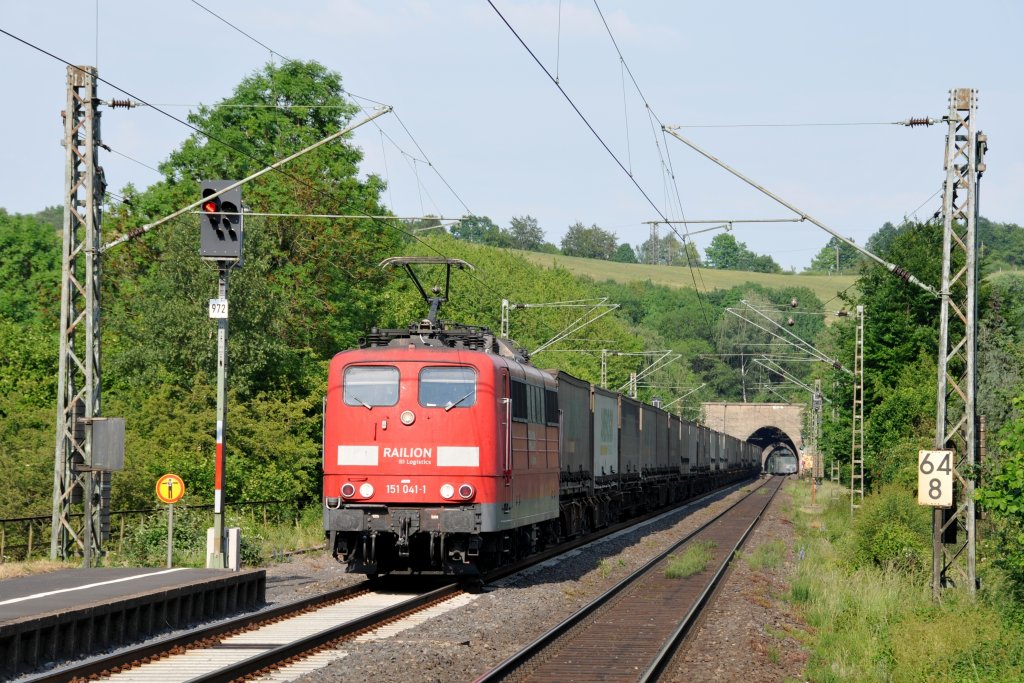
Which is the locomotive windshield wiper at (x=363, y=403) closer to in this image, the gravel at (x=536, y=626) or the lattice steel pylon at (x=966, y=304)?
the gravel at (x=536, y=626)

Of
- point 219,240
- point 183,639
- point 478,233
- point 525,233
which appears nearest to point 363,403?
point 219,240

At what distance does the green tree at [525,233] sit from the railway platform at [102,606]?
527 feet

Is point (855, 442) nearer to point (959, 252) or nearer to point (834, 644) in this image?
point (959, 252)

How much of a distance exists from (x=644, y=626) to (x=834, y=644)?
8.07 ft

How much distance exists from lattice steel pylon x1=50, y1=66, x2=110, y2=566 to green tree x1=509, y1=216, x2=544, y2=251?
156 m

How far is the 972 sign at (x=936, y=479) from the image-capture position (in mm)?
19125

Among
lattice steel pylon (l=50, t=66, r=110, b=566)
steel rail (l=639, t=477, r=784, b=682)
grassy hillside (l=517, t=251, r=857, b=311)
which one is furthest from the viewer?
grassy hillside (l=517, t=251, r=857, b=311)

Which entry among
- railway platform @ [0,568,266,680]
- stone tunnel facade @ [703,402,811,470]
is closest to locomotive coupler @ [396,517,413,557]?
railway platform @ [0,568,266,680]

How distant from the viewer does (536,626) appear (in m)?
15.9

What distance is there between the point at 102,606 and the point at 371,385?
6756 mm

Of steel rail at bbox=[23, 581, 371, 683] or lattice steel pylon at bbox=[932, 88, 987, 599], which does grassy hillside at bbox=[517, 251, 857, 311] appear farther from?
steel rail at bbox=[23, 581, 371, 683]

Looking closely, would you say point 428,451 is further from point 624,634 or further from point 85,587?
point 85,587

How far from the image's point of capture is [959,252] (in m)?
A: 50.1

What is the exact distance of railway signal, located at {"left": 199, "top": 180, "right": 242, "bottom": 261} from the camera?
1872cm
